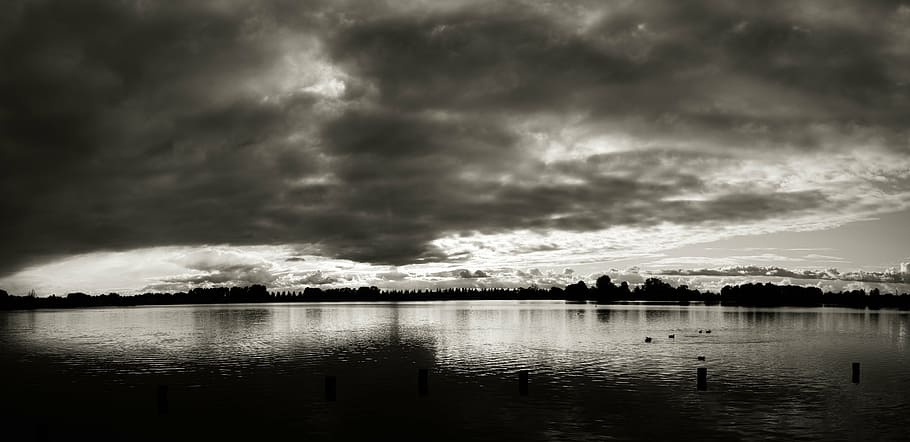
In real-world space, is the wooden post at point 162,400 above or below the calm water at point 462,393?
above

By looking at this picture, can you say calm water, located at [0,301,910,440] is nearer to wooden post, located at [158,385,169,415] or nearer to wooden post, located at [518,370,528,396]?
wooden post, located at [518,370,528,396]

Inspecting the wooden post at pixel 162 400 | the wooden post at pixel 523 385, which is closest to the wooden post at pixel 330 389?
the wooden post at pixel 162 400

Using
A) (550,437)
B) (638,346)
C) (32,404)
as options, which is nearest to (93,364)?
(32,404)

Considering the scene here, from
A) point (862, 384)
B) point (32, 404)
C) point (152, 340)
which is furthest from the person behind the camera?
point (152, 340)

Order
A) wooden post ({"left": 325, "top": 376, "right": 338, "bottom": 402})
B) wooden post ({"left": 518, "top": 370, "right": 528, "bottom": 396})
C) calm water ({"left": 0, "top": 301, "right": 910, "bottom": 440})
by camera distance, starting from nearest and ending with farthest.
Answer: calm water ({"left": 0, "top": 301, "right": 910, "bottom": 440}) < wooden post ({"left": 325, "top": 376, "right": 338, "bottom": 402}) < wooden post ({"left": 518, "top": 370, "right": 528, "bottom": 396})

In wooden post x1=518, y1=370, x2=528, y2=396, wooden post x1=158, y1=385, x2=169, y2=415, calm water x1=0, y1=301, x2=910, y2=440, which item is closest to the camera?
calm water x1=0, y1=301, x2=910, y2=440

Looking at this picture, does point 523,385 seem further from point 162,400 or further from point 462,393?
point 162,400

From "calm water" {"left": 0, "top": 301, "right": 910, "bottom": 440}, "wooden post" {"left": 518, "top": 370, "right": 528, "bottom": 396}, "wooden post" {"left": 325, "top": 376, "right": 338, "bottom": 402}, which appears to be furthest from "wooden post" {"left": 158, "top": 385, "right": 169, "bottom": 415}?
"wooden post" {"left": 518, "top": 370, "right": 528, "bottom": 396}

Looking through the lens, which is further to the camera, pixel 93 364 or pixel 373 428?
pixel 93 364

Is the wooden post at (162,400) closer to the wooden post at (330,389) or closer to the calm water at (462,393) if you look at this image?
the calm water at (462,393)

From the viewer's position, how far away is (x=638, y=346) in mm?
74500

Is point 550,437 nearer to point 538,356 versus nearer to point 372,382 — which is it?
point 372,382

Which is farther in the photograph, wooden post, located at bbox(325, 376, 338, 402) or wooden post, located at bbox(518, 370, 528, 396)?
wooden post, located at bbox(518, 370, 528, 396)

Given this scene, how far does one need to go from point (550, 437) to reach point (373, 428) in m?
8.74
